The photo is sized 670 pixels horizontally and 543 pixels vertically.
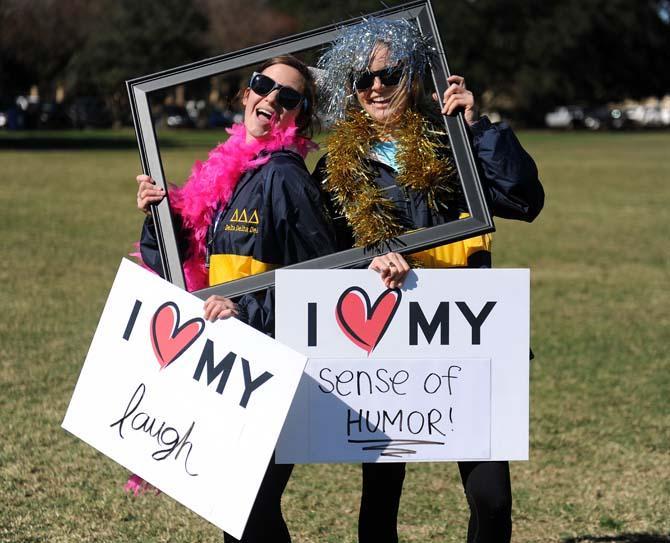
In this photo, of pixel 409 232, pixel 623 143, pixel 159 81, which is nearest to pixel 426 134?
pixel 409 232

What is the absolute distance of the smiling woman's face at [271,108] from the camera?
3.34 metres

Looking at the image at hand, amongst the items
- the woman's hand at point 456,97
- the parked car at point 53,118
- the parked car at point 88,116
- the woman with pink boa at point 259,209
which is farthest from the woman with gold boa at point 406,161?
the parked car at point 88,116

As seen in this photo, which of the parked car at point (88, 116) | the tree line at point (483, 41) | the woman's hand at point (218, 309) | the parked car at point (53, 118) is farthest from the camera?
the tree line at point (483, 41)

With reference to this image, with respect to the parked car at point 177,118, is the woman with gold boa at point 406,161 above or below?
above

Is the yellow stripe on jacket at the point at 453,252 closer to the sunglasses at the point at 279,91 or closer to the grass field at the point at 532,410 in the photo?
the sunglasses at the point at 279,91

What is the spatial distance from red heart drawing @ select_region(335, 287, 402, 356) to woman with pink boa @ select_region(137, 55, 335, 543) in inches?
6.7

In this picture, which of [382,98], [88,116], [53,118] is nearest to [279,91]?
[382,98]

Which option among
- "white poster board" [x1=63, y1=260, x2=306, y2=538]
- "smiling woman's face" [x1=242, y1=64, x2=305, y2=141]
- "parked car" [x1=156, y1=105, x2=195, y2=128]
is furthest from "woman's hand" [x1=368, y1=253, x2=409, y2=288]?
"parked car" [x1=156, y1=105, x2=195, y2=128]

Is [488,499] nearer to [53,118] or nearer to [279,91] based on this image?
[279,91]

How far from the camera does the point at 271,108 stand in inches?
133

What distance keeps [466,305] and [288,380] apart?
547 mm

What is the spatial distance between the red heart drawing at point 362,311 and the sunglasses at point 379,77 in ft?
1.94

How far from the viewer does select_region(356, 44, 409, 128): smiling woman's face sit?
3.17 metres

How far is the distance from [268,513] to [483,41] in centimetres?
7168
